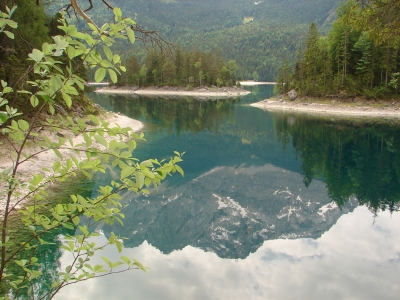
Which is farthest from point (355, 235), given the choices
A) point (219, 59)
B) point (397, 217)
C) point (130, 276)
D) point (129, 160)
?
point (219, 59)

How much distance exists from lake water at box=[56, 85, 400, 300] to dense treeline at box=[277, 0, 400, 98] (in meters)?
27.8

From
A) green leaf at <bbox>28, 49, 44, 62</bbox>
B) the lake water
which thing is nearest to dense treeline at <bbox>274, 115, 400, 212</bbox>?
the lake water

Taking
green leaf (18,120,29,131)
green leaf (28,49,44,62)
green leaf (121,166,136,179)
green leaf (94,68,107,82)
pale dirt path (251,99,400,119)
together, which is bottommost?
pale dirt path (251,99,400,119)

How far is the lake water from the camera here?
388 inches

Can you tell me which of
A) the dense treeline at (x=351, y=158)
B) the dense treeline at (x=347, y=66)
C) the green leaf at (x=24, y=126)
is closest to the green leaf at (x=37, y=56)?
the green leaf at (x=24, y=126)

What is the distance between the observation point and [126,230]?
14.3 m

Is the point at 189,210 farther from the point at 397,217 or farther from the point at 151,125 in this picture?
the point at 151,125

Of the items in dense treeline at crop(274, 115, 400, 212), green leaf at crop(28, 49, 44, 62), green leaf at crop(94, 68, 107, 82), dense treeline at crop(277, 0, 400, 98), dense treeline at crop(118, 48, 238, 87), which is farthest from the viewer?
dense treeline at crop(118, 48, 238, 87)

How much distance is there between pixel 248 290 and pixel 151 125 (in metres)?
33.0

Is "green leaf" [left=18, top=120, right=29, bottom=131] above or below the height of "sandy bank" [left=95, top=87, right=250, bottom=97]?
above

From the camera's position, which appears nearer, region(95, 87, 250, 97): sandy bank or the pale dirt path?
the pale dirt path

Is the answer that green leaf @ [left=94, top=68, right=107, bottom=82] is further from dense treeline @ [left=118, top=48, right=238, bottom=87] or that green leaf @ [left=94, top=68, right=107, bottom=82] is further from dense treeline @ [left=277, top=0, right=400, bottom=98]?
dense treeline @ [left=118, top=48, right=238, bottom=87]

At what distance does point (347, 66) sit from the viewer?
198ft

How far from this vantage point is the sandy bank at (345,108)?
164 ft
